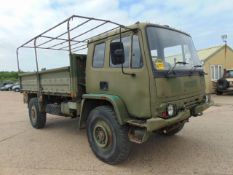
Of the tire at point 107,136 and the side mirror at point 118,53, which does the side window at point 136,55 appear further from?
the tire at point 107,136

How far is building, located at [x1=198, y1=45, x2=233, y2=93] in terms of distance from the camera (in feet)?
64.9

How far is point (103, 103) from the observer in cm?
529

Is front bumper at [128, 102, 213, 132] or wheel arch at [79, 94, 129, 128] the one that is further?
wheel arch at [79, 94, 129, 128]

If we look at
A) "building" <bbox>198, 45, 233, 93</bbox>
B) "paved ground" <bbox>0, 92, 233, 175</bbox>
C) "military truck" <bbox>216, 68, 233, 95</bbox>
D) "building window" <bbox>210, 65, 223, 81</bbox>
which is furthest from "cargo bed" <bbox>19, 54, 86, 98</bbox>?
"building window" <bbox>210, 65, 223, 81</bbox>

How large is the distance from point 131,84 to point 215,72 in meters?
17.9

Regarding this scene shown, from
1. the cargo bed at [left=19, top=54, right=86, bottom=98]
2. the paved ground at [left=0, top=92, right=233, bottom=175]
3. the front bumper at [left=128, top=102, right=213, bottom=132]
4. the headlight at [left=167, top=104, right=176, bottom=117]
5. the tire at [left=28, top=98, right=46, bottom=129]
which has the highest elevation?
the cargo bed at [left=19, top=54, right=86, bottom=98]

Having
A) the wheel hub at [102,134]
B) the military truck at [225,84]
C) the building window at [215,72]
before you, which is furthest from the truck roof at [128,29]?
the building window at [215,72]

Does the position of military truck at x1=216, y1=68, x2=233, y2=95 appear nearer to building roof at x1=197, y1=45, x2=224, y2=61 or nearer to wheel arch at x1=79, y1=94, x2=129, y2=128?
building roof at x1=197, y1=45, x2=224, y2=61

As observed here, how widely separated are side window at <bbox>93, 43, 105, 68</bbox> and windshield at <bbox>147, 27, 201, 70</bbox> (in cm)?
117

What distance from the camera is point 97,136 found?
205 inches

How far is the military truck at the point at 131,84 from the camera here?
4375 millimetres

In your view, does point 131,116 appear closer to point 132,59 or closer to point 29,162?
point 132,59

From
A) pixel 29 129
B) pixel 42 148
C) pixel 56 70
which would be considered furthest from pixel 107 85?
pixel 29 129

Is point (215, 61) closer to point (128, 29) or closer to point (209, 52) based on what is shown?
point (209, 52)
